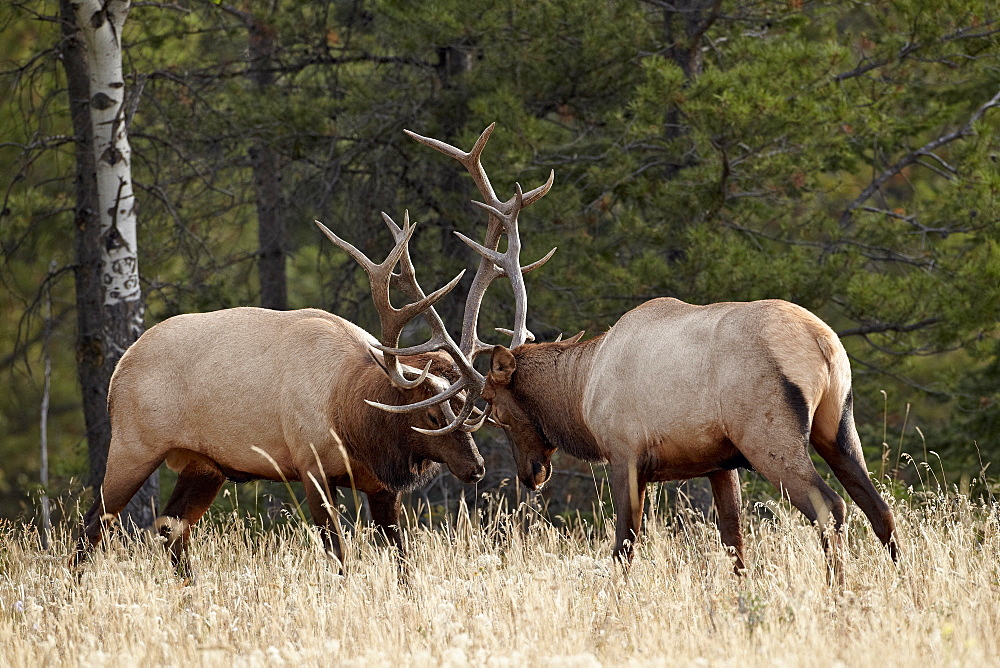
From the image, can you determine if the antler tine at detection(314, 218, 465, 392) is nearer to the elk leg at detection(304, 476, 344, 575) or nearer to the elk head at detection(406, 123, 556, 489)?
the elk head at detection(406, 123, 556, 489)

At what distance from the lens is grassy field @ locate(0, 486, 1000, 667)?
4059mm

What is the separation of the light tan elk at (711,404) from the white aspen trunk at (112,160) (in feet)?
10.7

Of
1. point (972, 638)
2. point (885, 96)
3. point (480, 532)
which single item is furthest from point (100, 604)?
point (885, 96)

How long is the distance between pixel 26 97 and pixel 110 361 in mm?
8021

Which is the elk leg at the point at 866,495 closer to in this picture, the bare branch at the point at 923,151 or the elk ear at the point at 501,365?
the elk ear at the point at 501,365

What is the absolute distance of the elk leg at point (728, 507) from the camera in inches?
243

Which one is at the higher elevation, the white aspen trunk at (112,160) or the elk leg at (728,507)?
the white aspen trunk at (112,160)

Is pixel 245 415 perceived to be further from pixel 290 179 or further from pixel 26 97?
pixel 26 97

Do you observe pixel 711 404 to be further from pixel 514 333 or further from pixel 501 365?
pixel 514 333

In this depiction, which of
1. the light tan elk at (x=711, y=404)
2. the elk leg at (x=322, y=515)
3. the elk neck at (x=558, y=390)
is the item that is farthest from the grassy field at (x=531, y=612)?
the elk neck at (x=558, y=390)

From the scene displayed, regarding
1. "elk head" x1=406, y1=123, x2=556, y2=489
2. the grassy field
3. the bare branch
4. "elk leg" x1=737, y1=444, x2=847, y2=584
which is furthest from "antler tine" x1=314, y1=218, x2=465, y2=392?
the bare branch

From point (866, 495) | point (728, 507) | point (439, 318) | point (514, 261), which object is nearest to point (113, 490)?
point (439, 318)

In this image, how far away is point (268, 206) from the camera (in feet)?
40.1

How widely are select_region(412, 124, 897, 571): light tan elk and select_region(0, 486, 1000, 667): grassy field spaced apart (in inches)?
13.6
